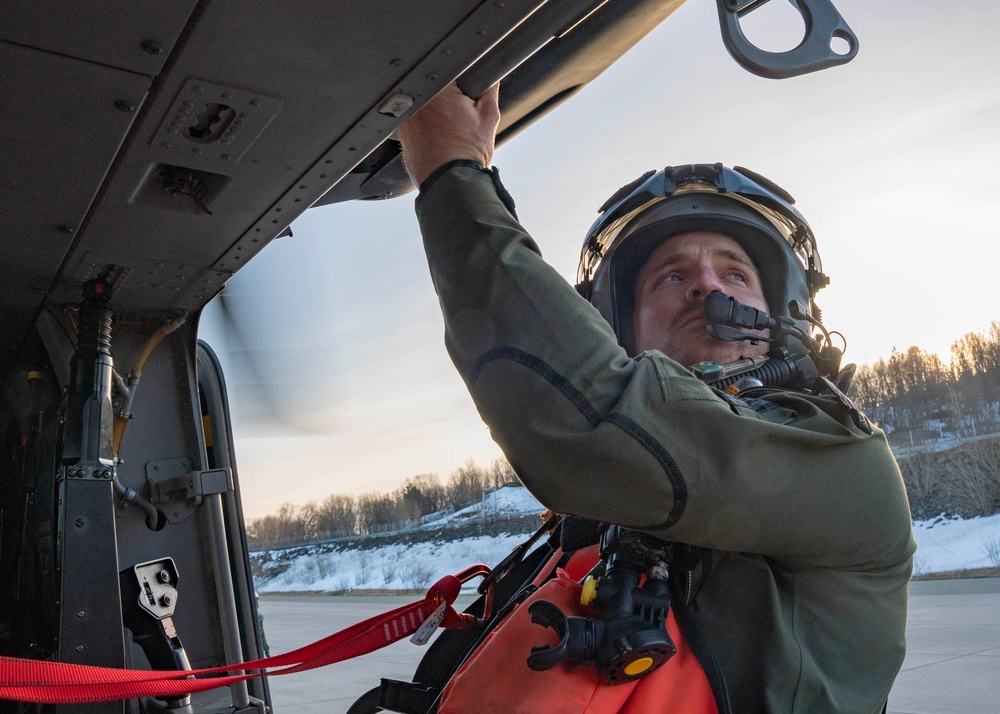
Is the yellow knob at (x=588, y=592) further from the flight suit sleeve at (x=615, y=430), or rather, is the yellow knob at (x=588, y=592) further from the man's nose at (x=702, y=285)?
the man's nose at (x=702, y=285)

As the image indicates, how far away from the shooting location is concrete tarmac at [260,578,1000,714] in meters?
5.43

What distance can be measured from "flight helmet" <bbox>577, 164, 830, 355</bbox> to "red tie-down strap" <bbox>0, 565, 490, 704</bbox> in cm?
77

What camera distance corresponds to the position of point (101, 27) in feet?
3.76

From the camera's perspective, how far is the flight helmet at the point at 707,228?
176 cm

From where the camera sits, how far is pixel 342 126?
4.87ft

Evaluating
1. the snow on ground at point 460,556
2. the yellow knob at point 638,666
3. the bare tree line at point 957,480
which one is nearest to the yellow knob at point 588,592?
the yellow knob at point 638,666

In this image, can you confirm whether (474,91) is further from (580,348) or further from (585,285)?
(585,285)

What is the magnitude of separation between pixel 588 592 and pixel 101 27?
1.08m

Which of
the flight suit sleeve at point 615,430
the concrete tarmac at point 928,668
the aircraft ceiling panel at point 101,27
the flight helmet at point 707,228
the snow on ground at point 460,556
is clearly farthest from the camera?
the snow on ground at point 460,556

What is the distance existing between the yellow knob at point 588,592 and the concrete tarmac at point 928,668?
4.69 metres

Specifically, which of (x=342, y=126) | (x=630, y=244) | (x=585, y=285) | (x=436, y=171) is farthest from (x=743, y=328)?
(x=342, y=126)

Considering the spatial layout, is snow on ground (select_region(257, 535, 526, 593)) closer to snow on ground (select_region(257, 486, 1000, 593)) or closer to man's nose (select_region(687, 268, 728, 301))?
snow on ground (select_region(257, 486, 1000, 593))

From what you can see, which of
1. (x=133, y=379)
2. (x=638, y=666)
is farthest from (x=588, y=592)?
(x=133, y=379)

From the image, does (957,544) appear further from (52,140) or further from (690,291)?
(52,140)
